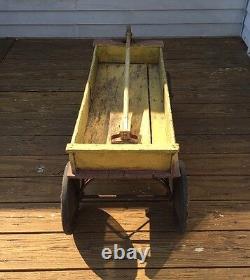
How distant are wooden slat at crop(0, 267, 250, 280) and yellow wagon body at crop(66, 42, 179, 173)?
72 cm

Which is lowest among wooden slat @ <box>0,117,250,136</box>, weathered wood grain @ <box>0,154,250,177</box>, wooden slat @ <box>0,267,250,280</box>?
wooden slat @ <box>0,267,250,280</box>

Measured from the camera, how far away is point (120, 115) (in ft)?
10.6

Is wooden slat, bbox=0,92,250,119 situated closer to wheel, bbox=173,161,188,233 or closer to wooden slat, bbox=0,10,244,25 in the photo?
wheel, bbox=173,161,188,233

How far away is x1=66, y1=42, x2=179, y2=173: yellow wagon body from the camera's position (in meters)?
2.33

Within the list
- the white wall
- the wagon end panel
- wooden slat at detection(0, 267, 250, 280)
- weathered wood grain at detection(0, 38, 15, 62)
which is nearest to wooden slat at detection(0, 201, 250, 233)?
wooden slat at detection(0, 267, 250, 280)

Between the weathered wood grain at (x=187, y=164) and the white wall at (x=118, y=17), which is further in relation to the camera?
the white wall at (x=118, y=17)

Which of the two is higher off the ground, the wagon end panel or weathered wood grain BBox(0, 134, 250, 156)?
weathered wood grain BBox(0, 134, 250, 156)

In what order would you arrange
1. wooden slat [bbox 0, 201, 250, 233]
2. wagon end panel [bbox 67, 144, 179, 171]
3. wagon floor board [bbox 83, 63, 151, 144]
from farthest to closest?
wagon floor board [bbox 83, 63, 151, 144] → wooden slat [bbox 0, 201, 250, 233] → wagon end panel [bbox 67, 144, 179, 171]

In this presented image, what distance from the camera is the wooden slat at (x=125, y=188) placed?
3.15 m

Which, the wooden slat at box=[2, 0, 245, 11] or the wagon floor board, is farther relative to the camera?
the wooden slat at box=[2, 0, 245, 11]

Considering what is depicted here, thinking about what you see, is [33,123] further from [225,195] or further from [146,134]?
[225,195]

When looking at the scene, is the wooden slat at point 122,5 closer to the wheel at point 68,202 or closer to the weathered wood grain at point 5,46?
the weathered wood grain at point 5,46

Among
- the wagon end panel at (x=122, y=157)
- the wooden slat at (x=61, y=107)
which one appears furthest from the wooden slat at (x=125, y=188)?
the wooden slat at (x=61, y=107)

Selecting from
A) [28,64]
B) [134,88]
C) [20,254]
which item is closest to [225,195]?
[134,88]
